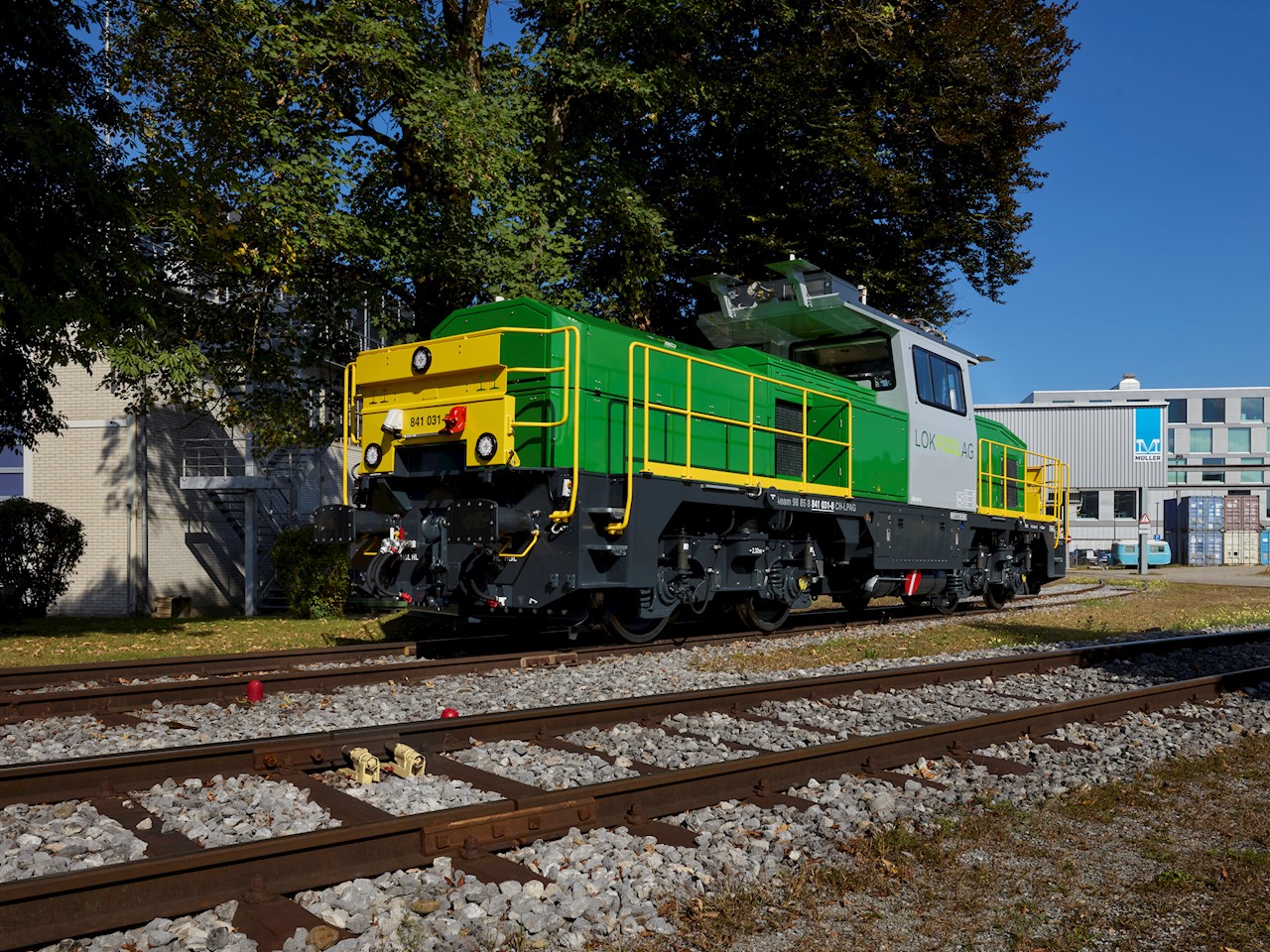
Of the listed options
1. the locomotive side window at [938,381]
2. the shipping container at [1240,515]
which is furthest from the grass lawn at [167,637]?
the shipping container at [1240,515]

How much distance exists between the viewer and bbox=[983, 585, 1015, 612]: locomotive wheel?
17.0 m

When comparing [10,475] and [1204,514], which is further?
[1204,514]

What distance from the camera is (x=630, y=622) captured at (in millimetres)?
10781

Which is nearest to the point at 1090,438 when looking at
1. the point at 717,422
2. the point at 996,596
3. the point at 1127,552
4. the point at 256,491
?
the point at 1127,552

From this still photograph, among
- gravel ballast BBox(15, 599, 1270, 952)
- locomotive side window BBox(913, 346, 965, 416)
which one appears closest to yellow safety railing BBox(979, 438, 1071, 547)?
locomotive side window BBox(913, 346, 965, 416)

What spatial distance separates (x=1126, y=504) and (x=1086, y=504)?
1.77m

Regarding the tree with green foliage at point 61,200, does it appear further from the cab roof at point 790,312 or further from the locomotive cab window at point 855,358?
the locomotive cab window at point 855,358

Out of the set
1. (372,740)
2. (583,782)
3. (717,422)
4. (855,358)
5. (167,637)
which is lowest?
(167,637)

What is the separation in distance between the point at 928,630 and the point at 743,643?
3.18 m

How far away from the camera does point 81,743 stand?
5953mm

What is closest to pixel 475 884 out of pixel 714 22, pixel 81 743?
pixel 81 743

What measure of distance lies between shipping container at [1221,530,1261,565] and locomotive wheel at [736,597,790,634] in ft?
158

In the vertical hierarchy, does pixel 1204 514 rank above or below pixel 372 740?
above

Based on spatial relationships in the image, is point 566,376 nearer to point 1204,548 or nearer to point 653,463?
point 653,463
